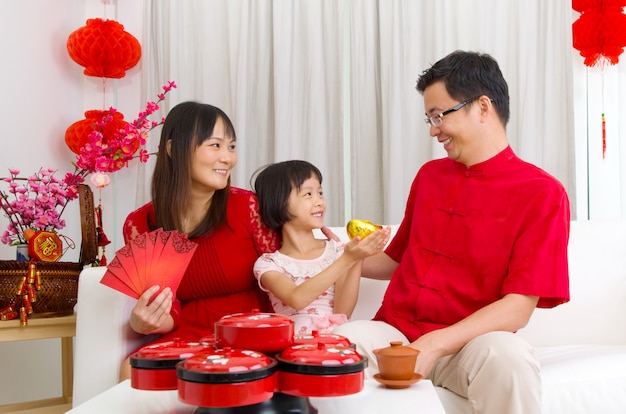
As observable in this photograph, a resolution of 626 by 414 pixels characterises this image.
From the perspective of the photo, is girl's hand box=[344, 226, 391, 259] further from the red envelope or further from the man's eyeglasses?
the red envelope

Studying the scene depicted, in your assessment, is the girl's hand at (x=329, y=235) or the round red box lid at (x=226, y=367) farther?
the girl's hand at (x=329, y=235)

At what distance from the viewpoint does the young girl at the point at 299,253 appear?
1.91 m

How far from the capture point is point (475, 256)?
5.64 ft

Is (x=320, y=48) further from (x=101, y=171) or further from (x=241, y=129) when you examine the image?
(x=101, y=171)

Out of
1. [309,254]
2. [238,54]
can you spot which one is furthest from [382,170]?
[309,254]

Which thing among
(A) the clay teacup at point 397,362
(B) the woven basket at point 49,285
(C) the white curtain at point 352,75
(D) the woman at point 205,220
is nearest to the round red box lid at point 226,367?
(A) the clay teacup at point 397,362

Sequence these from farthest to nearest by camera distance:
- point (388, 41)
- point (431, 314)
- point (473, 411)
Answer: point (388, 41) → point (431, 314) → point (473, 411)

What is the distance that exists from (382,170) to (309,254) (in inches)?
49.3

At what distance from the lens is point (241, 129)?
10.8 feet

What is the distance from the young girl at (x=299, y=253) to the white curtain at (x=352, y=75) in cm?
114

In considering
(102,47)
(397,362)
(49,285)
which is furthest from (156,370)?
(102,47)

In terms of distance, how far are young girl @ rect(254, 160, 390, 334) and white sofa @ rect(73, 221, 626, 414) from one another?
8.0 inches

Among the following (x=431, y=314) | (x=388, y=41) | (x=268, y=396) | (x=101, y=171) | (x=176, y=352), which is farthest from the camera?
(x=388, y=41)

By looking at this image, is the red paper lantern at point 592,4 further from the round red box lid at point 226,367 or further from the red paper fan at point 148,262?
the round red box lid at point 226,367
